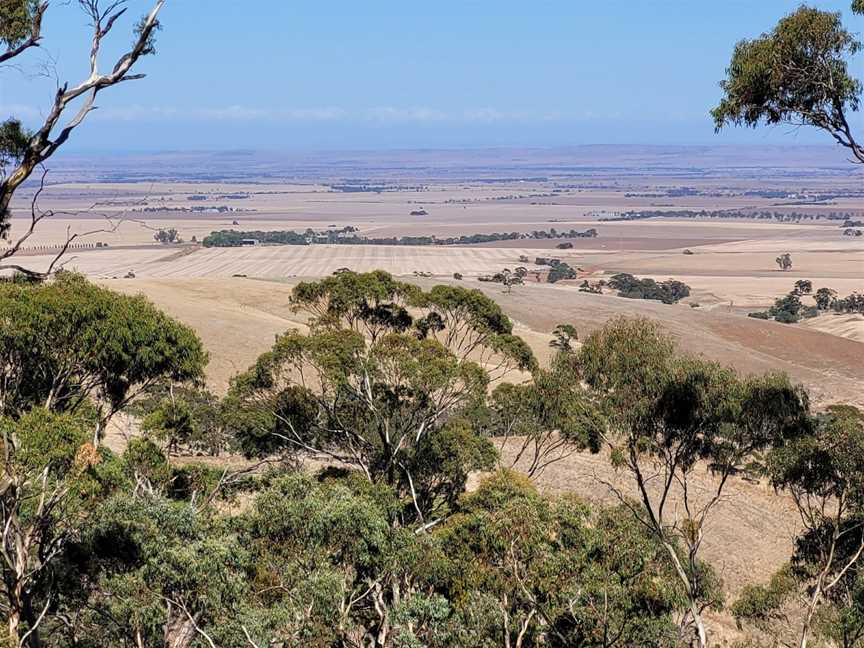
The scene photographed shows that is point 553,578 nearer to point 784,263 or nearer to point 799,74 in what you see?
point 799,74

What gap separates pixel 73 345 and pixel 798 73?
14.8 m

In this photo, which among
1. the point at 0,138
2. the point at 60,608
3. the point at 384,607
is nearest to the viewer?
the point at 0,138

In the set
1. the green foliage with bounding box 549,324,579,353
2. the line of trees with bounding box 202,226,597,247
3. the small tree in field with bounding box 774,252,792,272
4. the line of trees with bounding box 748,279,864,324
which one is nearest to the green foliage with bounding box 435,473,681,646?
the green foliage with bounding box 549,324,579,353

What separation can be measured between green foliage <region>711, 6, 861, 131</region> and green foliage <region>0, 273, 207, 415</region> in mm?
13288

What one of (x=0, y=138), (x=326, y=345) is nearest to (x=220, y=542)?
(x=0, y=138)

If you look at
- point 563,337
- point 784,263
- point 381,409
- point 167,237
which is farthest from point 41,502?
point 167,237

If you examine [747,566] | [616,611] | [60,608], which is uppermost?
[60,608]

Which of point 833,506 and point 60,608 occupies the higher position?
point 60,608

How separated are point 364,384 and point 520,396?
503 centimetres

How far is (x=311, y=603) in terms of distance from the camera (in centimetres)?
1318

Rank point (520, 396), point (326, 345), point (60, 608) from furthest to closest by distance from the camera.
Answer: point (520, 396) → point (326, 345) → point (60, 608)

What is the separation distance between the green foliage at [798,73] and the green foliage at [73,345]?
1329 centimetres

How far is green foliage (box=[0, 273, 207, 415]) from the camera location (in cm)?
1927

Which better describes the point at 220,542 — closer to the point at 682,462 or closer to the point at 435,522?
the point at 435,522
